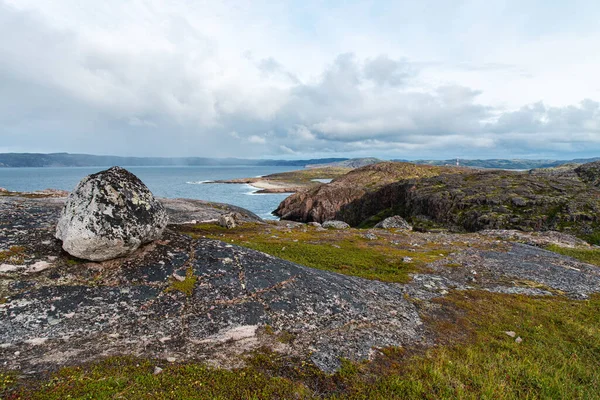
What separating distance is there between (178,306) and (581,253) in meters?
35.7

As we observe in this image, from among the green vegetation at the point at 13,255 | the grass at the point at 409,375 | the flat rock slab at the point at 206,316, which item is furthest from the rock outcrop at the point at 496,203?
the green vegetation at the point at 13,255

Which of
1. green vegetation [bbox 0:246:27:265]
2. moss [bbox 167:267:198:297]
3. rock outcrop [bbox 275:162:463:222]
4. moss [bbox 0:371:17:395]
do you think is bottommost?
rock outcrop [bbox 275:162:463:222]

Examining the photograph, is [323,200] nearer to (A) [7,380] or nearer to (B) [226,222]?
(B) [226,222]

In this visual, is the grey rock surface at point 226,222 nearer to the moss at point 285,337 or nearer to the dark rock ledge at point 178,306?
the dark rock ledge at point 178,306

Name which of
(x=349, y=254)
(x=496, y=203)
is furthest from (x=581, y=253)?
(x=496, y=203)

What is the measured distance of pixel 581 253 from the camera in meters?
28.5

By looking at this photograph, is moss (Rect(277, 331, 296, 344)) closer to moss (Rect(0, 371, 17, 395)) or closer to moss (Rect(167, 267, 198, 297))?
moss (Rect(167, 267, 198, 297))

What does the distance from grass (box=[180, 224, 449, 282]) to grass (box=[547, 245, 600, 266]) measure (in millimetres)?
12125

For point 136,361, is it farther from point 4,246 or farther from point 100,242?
point 4,246

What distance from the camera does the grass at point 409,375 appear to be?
25.5 feet

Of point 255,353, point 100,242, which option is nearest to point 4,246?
point 100,242

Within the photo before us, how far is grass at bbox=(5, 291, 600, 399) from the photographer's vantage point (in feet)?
25.5

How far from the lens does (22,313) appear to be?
33.0 feet

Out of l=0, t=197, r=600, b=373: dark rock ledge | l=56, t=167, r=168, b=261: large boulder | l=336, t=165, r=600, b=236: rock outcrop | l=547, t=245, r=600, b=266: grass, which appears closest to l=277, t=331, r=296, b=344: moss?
l=0, t=197, r=600, b=373: dark rock ledge
